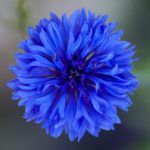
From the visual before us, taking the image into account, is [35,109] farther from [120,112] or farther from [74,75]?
[120,112]

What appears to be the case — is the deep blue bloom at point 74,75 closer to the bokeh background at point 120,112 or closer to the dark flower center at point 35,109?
the dark flower center at point 35,109

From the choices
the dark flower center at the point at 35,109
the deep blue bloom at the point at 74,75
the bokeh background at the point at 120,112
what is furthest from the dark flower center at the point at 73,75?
the bokeh background at the point at 120,112

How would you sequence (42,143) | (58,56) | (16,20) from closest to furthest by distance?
(58,56) < (16,20) < (42,143)

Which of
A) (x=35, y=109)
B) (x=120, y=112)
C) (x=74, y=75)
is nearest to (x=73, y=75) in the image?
(x=74, y=75)

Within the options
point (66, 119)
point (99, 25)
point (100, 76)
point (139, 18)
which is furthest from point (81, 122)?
point (139, 18)

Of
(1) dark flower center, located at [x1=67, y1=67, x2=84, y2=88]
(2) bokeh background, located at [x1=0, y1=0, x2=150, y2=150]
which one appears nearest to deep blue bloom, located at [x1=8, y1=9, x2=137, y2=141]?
(1) dark flower center, located at [x1=67, y1=67, x2=84, y2=88]

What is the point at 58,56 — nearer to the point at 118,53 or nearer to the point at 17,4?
the point at 118,53
